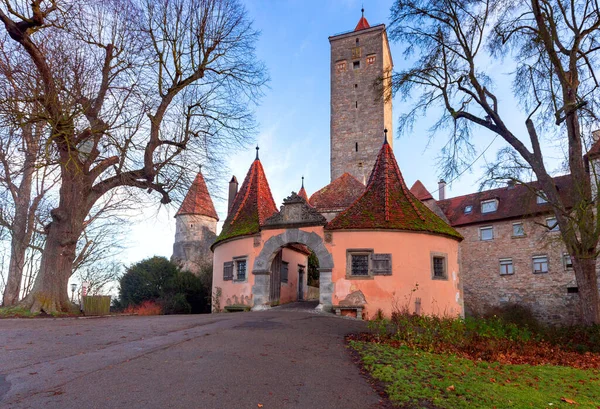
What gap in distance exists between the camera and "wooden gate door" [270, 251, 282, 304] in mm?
17500

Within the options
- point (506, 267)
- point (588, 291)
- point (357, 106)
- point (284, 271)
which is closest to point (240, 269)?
point (284, 271)

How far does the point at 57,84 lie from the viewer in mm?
11742

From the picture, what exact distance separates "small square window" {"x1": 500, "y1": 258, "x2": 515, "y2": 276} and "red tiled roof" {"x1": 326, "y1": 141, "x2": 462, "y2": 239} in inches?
650

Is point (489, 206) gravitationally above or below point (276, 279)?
above

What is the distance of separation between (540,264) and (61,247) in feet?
90.5

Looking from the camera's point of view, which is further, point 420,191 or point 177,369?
point 420,191

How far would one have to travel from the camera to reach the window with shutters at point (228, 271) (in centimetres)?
1767

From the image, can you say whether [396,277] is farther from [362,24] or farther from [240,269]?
[362,24]

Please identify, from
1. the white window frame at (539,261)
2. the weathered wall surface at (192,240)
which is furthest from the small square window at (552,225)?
the weathered wall surface at (192,240)

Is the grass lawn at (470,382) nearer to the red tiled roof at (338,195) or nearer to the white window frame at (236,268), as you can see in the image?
the white window frame at (236,268)

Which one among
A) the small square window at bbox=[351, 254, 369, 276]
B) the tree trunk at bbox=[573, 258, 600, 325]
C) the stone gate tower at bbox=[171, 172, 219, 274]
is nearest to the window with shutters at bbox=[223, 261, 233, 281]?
the small square window at bbox=[351, 254, 369, 276]

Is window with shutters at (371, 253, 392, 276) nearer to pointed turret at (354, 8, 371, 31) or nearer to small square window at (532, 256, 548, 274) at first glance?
small square window at (532, 256, 548, 274)

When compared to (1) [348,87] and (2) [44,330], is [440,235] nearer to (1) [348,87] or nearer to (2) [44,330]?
(2) [44,330]

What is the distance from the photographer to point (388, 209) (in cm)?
1589
